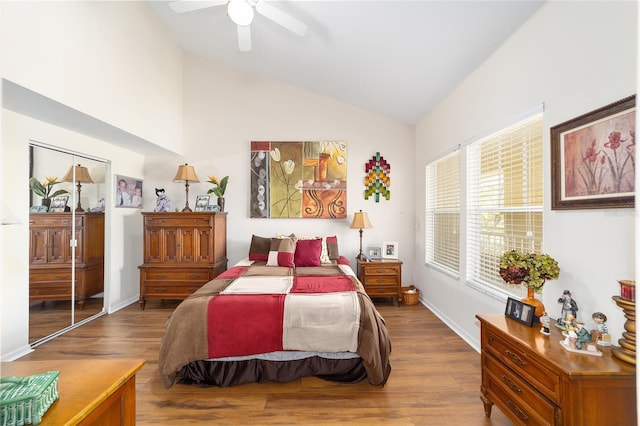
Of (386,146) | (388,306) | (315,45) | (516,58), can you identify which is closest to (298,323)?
(388,306)

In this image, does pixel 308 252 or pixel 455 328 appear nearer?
pixel 455 328

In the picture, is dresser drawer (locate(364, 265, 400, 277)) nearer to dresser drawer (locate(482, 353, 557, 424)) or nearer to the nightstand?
the nightstand

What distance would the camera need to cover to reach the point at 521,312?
1806 millimetres

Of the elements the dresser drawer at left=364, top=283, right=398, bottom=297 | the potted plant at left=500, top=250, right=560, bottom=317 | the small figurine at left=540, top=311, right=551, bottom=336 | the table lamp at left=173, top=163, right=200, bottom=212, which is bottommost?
the dresser drawer at left=364, top=283, right=398, bottom=297

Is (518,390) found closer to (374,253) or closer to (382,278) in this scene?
(382,278)

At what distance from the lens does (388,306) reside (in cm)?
420

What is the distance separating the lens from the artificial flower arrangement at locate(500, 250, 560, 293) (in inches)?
71.4

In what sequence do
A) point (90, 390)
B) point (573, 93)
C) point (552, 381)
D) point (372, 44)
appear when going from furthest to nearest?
point (372, 44)
point (573, 93)
point (552, 381)
point (90, 390)

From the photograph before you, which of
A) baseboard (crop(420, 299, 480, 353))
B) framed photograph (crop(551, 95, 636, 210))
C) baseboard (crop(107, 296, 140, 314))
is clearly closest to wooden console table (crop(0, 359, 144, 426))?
framed photograph (crop(551, 95, 636, 210))

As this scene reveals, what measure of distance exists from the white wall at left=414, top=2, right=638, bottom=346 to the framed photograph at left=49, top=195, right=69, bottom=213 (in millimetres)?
4346

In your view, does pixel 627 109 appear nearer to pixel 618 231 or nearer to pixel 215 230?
pixel 618 231

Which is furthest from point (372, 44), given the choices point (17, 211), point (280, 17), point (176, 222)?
point (17, 211)

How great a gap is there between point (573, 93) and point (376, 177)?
293 cm

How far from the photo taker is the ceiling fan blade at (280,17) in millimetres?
2395
